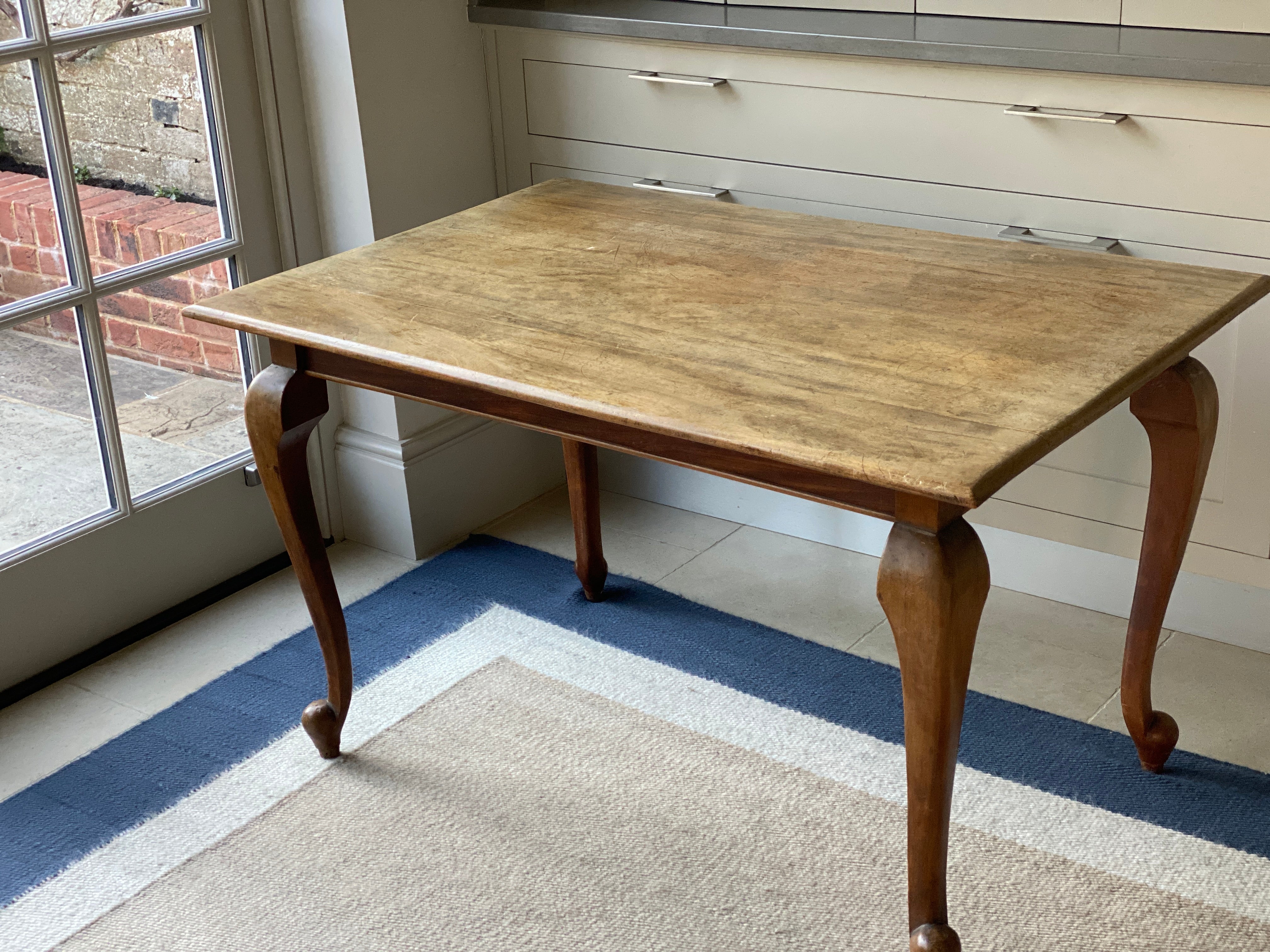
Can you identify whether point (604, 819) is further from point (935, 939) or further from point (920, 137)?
point (920, 137)

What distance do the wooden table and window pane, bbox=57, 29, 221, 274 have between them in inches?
23.0

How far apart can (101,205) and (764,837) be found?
4.83 feet

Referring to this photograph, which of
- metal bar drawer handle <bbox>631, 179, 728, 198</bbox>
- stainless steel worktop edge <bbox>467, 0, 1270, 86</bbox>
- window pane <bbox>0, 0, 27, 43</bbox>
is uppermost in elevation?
window pane <bbox>0, 0, 27, 43</bbox>

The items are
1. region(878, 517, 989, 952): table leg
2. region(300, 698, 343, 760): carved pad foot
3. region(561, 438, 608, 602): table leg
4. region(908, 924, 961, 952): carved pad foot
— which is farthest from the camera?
region(561, 438, 608, 602): table leg

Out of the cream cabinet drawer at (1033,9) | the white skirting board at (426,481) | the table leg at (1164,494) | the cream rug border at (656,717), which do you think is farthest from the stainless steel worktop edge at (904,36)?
the cream rug border at (656,717)

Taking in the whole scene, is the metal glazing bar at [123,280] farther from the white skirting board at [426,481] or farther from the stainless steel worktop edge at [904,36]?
the stainless steel worktop edge at [904,36]

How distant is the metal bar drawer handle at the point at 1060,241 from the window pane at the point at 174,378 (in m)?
1.35

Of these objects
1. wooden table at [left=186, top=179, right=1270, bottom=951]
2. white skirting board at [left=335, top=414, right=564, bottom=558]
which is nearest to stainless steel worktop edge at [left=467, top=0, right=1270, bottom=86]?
wooden table at [left=186, top=179, right=1270, bottom=951]

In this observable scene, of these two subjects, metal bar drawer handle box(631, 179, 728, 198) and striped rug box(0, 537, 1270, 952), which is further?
metal bar drawer handle box(631, 179, 728, 198)

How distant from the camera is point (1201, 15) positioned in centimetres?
201

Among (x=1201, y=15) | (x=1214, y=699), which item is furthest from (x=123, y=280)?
(x=1214, y=699)

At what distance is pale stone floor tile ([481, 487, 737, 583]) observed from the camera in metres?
2.58

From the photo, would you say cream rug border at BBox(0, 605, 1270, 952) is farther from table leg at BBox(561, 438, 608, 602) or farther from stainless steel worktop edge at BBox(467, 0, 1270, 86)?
stainless steel worktop edge at BBox(467, 0, 1270, 86)

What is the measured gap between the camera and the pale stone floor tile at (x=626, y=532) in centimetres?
258
